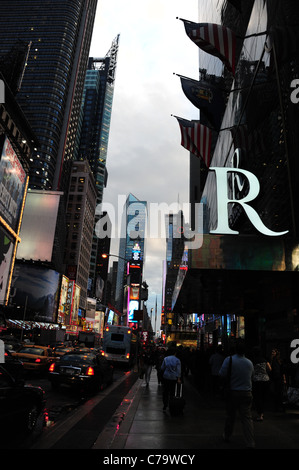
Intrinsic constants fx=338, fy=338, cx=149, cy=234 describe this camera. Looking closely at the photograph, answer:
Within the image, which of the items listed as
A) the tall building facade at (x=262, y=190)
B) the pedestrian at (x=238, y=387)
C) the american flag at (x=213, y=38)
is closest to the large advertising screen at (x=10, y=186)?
the tall building facade at (x=262, y=190)

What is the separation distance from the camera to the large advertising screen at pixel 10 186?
44.8m

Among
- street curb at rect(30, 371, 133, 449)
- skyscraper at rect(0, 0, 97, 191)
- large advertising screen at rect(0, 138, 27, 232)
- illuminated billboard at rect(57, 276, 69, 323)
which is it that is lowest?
street curb at rect(30, 371, 133, 449)

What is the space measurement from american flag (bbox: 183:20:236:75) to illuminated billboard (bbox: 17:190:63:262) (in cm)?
7603

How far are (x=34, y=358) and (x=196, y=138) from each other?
46.9ft

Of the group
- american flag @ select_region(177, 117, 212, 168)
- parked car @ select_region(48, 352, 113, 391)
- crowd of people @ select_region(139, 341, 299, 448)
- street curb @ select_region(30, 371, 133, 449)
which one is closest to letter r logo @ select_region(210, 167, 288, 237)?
crowd of people @ select_region(139, 341, 299, 448)

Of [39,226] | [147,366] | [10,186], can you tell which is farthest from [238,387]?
[39,226]

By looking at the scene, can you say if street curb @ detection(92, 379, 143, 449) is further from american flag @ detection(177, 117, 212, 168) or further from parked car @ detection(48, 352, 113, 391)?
american flag @ detection(177, 117, 212, 168)

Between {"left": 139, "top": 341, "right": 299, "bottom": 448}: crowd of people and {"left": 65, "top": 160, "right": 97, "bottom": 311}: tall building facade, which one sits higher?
{"left": 65, "top": 160, "right": 97, "bottom": 311}: tall building facade

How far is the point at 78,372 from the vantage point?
43.2 feet

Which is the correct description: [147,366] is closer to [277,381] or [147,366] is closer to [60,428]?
[277,381]

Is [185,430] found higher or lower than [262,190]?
lower

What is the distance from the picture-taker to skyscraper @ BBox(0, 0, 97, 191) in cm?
14325

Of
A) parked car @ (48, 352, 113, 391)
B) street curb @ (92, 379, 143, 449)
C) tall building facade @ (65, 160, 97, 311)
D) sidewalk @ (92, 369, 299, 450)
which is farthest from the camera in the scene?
tall building facade @ (65, 160, 97, 311)
